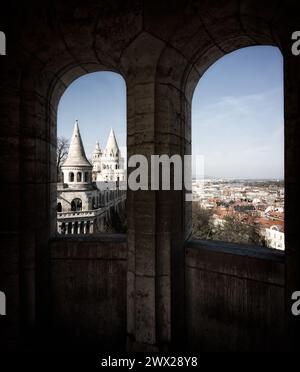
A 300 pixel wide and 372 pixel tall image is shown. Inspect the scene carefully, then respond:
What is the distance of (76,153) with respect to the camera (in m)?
27.3

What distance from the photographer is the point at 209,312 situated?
4016 millimetres

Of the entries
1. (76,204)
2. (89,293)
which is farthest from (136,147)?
(76,204)

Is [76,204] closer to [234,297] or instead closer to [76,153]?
[76,153]

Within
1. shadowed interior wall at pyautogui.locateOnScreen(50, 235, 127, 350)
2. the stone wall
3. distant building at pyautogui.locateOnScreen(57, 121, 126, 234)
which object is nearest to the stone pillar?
the stone wall

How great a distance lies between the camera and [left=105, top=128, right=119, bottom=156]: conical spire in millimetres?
63638

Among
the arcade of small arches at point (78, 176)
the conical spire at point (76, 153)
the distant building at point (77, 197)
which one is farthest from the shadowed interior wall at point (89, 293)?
the arcade of small arches at point (78, 176)

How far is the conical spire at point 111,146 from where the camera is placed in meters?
63.6

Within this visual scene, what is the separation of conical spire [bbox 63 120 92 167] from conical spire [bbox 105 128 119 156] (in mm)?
35645

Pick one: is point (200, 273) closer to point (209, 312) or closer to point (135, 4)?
point (209, 312)

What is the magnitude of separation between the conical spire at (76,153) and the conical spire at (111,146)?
117ft

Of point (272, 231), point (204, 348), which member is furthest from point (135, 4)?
point (272, 231)

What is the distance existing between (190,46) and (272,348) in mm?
5026

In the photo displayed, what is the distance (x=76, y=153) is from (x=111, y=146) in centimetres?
3721

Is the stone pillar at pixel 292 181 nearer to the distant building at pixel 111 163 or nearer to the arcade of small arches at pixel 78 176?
the arcade of small arches at pixel 78 176
